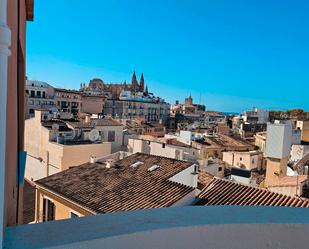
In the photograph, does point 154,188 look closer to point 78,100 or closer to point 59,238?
point 59,238

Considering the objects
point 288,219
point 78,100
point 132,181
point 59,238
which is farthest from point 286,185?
point 78,100

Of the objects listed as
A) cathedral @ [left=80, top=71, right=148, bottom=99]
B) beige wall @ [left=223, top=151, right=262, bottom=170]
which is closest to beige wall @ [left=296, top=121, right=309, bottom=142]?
beige wall @ [left=223, top=151, right=262, bottom=170]

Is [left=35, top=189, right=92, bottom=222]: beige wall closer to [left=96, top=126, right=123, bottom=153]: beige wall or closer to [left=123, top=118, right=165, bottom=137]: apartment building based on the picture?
Result: [left=96, top=126, right=123, bottom=153]: beige wall

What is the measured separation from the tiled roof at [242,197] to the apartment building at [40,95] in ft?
132

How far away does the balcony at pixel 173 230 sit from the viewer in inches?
46.6

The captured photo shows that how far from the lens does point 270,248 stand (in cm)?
139

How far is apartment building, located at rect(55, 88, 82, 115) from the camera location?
51.9 meters

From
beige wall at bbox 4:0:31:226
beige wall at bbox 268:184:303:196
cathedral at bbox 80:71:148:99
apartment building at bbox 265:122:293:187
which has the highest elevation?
cathedral at bbox 80:71:148:99

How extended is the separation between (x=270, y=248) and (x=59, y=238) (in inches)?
35.8

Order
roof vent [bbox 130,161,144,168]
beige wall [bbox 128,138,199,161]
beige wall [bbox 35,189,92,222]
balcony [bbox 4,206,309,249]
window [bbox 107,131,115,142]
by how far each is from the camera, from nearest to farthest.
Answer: balcony [bbox 4,206,309,249] → beige wall [bbox 35,189,92,222] → roof vent [bbox 130,161,144,168] → beige wall [bbox 128,138,199,161] → window [bbox 107,131,115,142]

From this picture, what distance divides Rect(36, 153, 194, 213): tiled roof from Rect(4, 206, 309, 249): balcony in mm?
5936

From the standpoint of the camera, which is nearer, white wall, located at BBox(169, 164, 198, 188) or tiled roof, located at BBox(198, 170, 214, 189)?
white wall, located at BBox(169, 164, 198, 188)

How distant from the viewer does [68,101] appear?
5334 cm

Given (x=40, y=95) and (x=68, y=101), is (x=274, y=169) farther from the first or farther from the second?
(x=68, y=101)
